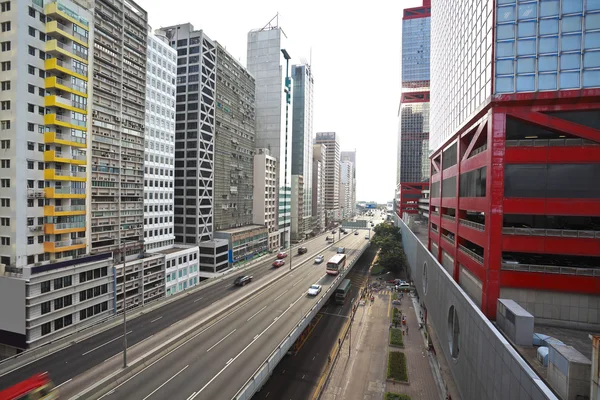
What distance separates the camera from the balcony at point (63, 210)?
39.4 meters

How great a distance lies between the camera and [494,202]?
23.3m

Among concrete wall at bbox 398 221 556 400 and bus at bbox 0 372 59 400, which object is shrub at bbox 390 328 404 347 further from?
bus at bbox 0 372 59 400

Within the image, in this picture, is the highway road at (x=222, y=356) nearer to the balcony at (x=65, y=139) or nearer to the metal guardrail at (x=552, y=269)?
the metal guardrail at (x=552, y=269)

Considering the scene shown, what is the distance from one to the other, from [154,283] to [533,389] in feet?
187

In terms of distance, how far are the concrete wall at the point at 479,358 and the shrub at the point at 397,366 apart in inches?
269

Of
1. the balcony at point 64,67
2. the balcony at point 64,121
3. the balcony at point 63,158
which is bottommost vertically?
the balcony at point 63,158

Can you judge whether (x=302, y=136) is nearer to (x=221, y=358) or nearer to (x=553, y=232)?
(x=221, y=358)

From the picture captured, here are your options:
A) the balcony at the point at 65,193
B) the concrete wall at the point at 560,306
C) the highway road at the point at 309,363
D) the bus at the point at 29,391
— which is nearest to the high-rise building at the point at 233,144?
the balcony at the point at 65,193

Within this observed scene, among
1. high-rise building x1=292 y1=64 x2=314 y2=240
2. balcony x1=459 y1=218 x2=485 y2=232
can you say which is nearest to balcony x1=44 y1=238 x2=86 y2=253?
balcony x1=459 y1=218 x2=485 y2=232

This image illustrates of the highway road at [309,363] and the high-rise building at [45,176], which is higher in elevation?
the high-rise building at [45,176]

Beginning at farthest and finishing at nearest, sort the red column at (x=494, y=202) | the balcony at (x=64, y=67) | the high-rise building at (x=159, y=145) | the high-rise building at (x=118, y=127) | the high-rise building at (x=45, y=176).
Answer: the high-rise building at (x=159, y=145)
the high-rise building at (x=118, y=127)
the balcony at (x=64, y=67)
the high-rise building at (x=45, y=176)
the red column at (x=494, y=202)

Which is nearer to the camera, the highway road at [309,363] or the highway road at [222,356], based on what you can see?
the highway road at [222,356]

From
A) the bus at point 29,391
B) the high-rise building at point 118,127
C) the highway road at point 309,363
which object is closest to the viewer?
the bus at point 29,391

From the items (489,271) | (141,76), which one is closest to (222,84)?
(141,76)
